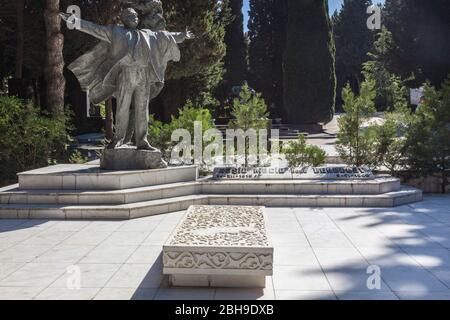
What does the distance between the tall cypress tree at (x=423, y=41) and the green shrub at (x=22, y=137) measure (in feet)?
57.8

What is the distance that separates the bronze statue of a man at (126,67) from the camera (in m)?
7.93

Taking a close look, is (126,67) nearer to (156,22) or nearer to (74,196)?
(156,22)

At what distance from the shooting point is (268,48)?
3397cm

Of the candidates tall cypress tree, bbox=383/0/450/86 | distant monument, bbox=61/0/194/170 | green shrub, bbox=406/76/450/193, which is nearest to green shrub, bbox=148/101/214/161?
distant monument, bbox=61/0/194/170

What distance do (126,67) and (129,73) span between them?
0.11 meters

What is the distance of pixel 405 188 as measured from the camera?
359 inches

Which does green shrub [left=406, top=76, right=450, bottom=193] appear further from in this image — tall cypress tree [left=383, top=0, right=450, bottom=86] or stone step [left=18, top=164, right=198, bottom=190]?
tall cypress tree [left=383, top=0, right=450, bottom=86]

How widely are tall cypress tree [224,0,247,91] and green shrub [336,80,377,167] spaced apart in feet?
75.1

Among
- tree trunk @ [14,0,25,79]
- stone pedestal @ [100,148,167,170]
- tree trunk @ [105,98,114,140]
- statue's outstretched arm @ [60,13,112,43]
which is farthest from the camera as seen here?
tree trunk @ [105,98,114,140]

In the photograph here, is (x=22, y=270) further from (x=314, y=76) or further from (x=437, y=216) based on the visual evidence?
(x=314, y=76)

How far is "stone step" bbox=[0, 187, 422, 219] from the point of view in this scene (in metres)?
7.27

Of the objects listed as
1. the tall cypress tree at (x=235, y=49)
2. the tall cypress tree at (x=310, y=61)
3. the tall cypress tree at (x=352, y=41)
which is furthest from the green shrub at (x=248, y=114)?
the tall cypress tree at (x=352, y=41)

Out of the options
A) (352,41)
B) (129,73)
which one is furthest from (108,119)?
(352,41)

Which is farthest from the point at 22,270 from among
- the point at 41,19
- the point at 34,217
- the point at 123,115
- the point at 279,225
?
the point at 41,19
